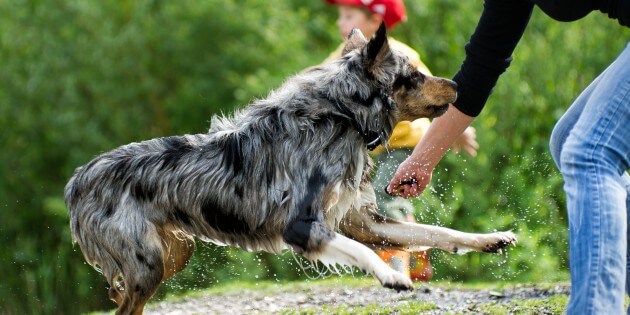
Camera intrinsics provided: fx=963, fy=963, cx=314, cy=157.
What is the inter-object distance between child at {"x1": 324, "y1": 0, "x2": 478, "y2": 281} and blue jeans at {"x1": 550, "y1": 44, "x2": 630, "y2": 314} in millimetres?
2267

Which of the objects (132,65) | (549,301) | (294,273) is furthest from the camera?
(132,65)

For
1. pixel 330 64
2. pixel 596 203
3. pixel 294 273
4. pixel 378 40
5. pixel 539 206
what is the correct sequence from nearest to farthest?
pixel 596 203 → pixel 378 40 → pixel 330 64 → pixel 539 206 → pixel 294 273

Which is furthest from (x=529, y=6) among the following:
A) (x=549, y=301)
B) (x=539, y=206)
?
(x=539, y=206)

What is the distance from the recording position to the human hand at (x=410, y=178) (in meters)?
4.57

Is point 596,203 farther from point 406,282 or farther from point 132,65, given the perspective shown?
point 132,65

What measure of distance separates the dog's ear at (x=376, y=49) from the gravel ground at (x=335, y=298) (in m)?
1.56

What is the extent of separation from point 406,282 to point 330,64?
1.23 meters

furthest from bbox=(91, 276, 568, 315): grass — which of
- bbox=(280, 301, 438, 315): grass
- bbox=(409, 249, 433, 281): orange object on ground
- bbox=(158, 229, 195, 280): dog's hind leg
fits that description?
bbox=(158, 229, 195, 280): dog's hind leg

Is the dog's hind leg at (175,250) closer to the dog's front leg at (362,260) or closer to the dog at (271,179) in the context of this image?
the dog at (271,179)

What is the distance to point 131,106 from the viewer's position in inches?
667

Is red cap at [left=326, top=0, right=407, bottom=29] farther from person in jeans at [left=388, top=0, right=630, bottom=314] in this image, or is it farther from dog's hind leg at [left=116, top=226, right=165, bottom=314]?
person in jeans at [left=388, top=0, right=630, bottom=314]

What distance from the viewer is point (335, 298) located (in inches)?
252

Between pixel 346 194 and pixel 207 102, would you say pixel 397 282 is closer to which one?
pixel 346 194

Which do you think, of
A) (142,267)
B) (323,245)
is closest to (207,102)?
(142,267)
